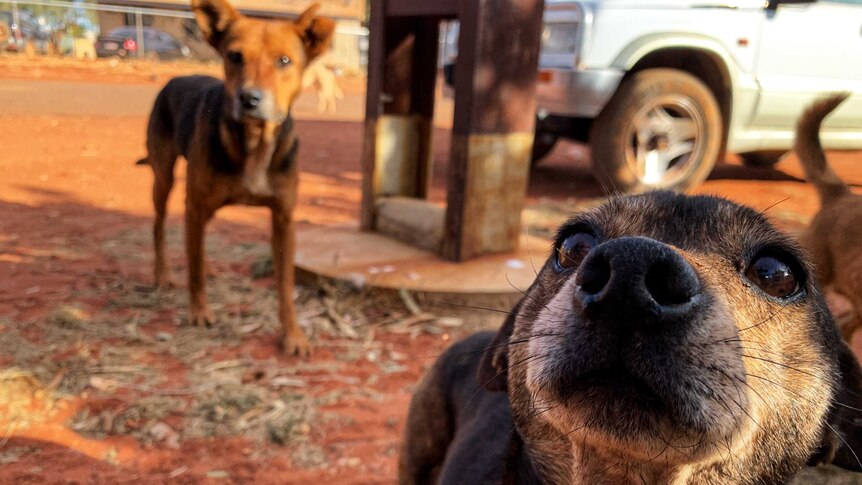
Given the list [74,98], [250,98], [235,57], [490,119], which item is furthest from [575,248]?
[74,98]

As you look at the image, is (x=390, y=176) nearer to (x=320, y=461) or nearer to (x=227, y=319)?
(x=227, y=319)

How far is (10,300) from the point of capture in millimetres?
4426

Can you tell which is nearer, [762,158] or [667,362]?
[667,362]

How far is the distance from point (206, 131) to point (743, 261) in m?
3.75

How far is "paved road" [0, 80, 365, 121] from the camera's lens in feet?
13.3

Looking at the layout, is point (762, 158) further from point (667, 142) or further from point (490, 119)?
point (490, 119)

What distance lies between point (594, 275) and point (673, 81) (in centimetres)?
704

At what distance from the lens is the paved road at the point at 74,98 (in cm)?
406

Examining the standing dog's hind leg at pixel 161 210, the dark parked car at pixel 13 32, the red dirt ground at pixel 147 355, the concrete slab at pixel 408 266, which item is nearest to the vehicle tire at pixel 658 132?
the red dirt ground at pixel 147 355

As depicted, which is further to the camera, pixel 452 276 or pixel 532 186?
pixel 532 186

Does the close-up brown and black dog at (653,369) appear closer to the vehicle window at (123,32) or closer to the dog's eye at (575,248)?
the dog's eye at (575,248)

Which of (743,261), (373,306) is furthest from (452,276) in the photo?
(743,261)

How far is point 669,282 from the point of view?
55.8 inches

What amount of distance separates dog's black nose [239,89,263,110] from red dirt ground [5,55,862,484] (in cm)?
97
